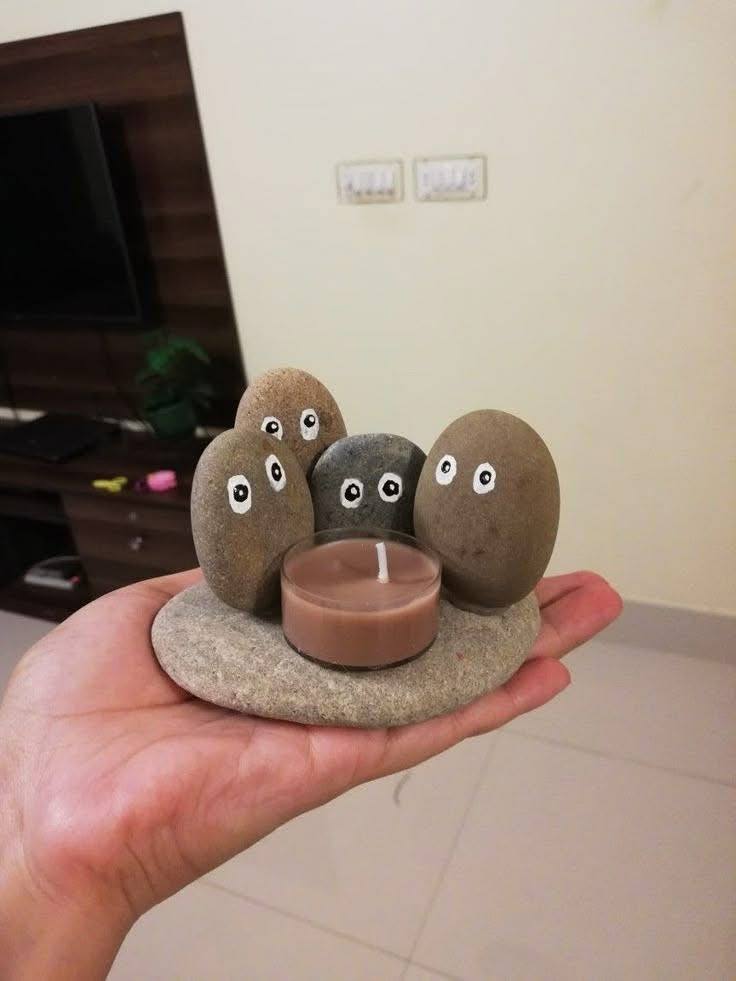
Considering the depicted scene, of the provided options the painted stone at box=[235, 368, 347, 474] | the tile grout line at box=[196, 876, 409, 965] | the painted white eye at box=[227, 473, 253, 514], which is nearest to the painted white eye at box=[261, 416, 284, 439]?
the painted stone at box=[235, 368, 347, 474]

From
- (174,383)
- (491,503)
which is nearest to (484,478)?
(491,503)

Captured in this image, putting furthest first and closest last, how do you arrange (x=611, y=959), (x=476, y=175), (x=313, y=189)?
(x=313, y=189), (x=476, y=175), (x=611, y=959)

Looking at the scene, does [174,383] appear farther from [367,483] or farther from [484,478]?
[484,478]

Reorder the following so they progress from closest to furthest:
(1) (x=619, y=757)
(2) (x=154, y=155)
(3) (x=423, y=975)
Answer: (3) (x=423, y=975)
(1) (x=619, y=757)
(2) (x=154, y=155)

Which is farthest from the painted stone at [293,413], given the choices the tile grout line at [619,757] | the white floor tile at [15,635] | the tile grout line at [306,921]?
the white floor tile at [15,635]

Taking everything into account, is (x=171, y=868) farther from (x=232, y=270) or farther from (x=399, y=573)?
(x=232, y=270)

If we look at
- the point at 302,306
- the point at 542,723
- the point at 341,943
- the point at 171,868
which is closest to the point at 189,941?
the point at 341,943
